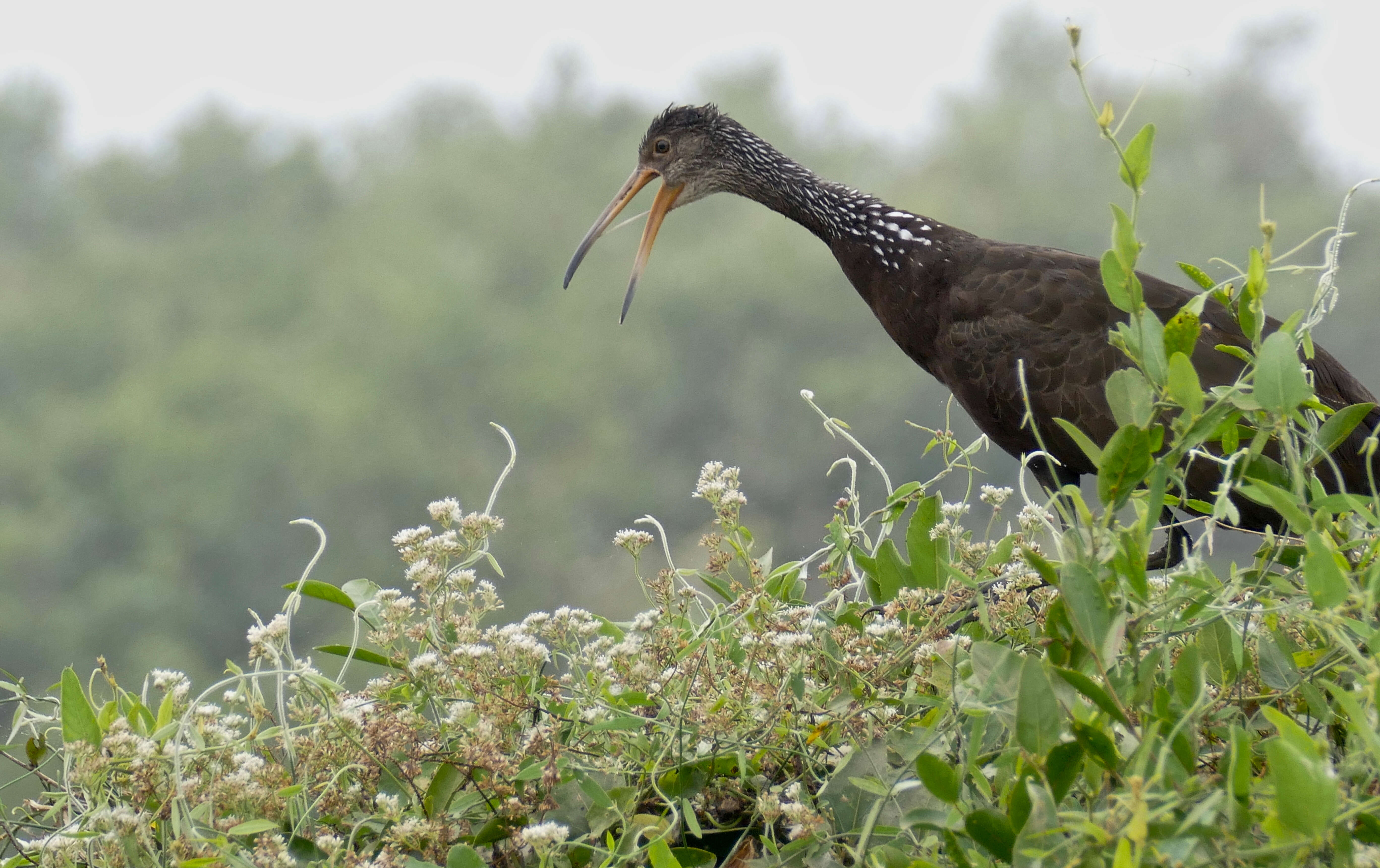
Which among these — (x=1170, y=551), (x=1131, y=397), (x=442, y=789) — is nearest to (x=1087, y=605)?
(x=1131, y=397)

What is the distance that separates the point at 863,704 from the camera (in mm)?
1034

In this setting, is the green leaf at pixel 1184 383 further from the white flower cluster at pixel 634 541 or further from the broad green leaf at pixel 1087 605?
the white flower cluster at pixel 634 541

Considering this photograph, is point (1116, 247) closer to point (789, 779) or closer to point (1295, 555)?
point (1295, 555)

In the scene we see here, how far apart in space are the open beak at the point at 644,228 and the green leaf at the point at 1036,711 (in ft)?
9.88

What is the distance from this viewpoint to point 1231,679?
3.20 feet

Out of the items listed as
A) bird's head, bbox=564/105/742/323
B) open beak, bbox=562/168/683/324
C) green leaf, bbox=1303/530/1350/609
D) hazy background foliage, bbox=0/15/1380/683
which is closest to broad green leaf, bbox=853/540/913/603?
green leaf, bbox=1303/530/1350/609

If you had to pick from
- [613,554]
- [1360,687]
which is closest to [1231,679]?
[1360,687]

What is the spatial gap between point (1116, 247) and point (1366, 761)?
359mm

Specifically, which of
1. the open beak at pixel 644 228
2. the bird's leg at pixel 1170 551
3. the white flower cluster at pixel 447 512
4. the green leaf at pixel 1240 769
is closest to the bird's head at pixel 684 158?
the open beak at pixel 644 228

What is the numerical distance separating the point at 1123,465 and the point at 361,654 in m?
Answer: 0.74

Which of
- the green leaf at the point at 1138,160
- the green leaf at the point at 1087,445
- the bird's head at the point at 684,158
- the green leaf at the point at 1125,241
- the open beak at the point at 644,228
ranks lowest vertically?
the green leaf at the point at 1087,445

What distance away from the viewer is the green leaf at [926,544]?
53.7 inches

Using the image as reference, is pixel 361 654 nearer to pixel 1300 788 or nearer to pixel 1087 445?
pixel 1087 445

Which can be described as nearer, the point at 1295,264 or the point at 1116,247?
the point at 1116,247
